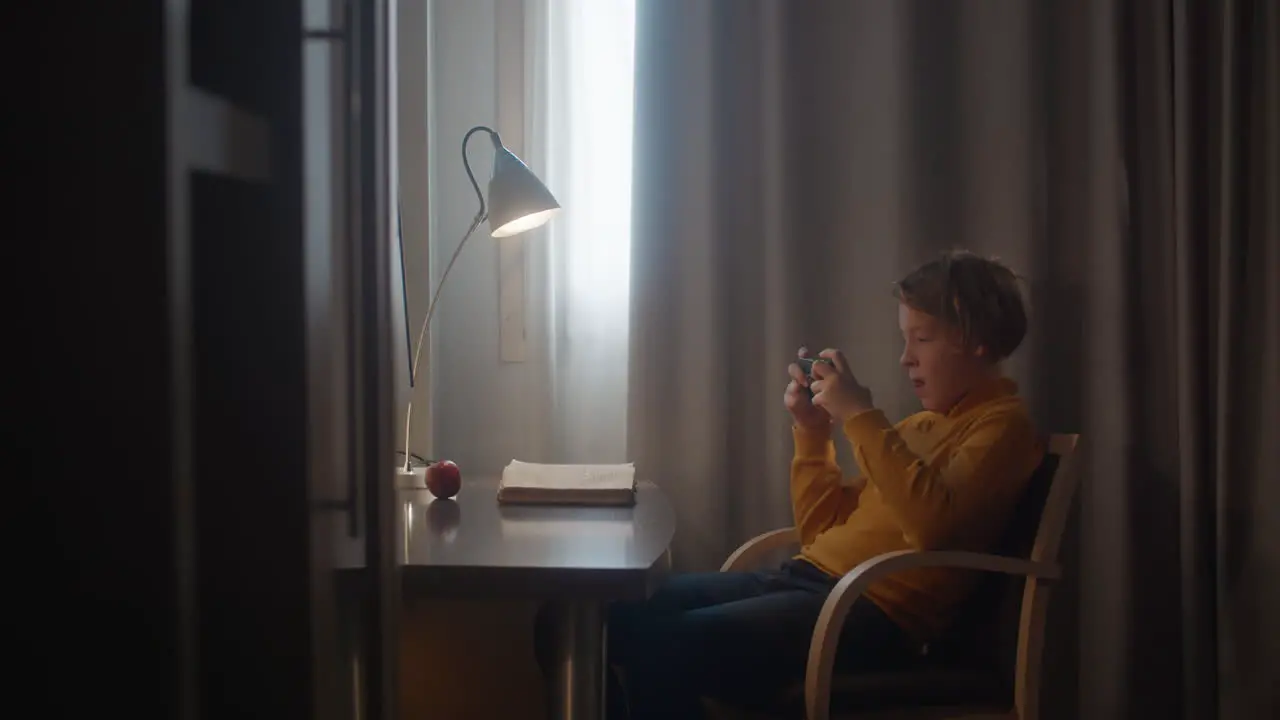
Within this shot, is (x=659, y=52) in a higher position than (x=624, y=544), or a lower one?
higher

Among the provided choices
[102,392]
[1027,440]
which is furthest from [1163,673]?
[102,392]

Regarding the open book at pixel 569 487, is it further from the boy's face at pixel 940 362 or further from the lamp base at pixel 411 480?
the boy's face at pixel 940 362

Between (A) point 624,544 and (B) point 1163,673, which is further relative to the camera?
(B) point 1163,673

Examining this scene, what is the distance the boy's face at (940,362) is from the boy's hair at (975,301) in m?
0.01

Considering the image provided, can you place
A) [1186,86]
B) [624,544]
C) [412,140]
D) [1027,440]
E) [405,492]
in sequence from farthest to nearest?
[412,140] < [1186,86] < [405,492] < [1027,440] < [624,544]

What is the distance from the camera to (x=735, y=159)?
2.12m

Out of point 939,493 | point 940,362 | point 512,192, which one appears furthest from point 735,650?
point 512,192

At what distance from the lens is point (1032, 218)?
2.05 m

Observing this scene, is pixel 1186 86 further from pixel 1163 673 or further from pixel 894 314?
pixel 1163 673

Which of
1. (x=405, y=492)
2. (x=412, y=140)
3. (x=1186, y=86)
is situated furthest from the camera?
(x=412, y=140)

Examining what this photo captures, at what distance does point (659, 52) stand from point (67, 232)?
1.83 meters

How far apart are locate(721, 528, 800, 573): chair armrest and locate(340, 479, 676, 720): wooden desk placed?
334 mm

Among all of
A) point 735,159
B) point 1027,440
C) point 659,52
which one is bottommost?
point 1027,440

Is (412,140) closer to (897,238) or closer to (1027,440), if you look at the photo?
(897,238)
